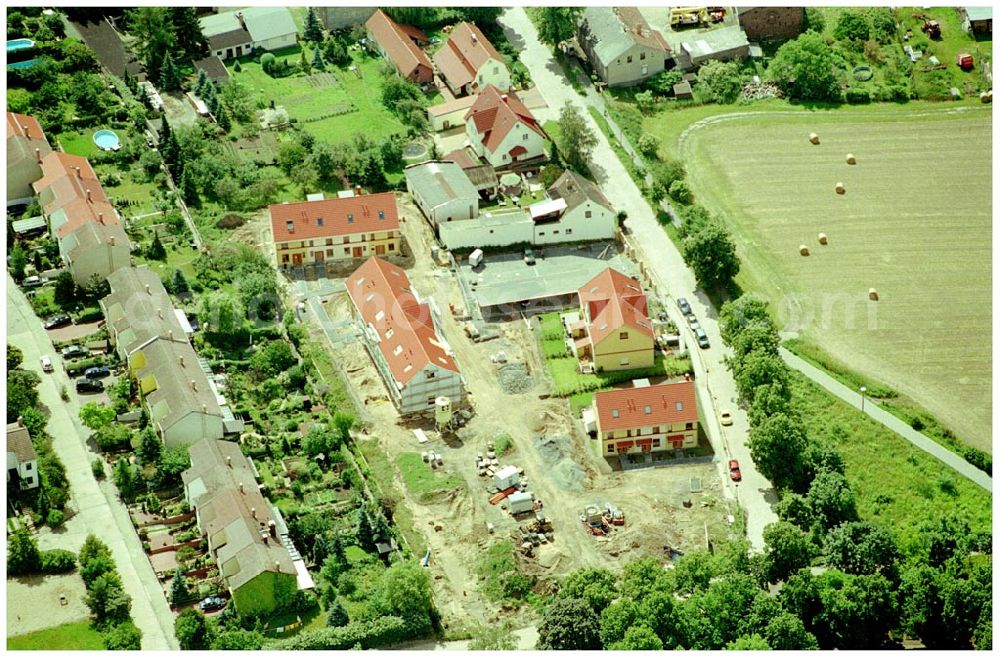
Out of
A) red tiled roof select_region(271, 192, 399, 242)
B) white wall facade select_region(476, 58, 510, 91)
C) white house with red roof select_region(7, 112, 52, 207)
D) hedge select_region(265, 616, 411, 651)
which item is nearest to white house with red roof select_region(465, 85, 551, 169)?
white wall facade select_region(476, 58, 510, 91)

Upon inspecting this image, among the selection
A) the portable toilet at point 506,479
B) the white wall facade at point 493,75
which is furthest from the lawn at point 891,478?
the white wall facade at point 493,75

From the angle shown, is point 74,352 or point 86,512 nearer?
point 86,512

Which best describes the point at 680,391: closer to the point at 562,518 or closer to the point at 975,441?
the point at 562,518

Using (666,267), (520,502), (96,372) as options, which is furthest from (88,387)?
(666,267)

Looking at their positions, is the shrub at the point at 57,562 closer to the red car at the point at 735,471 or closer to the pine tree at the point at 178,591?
the pine tree at the point at 178,591

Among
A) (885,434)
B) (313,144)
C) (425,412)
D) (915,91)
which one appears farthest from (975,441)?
(313,144)

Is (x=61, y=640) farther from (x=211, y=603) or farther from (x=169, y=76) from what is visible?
(x=169, y=76)
